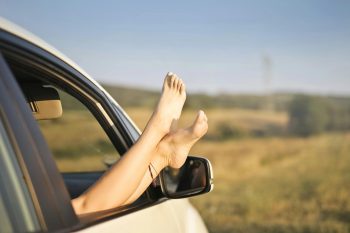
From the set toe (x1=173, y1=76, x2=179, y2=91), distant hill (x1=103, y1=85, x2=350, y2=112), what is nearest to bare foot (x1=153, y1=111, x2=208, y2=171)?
toe (x1=173, y1=76, x2=179, y2=91)

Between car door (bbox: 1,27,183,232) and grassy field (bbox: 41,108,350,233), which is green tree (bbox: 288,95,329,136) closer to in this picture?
grassy field (bbox: 41,108,350,233)

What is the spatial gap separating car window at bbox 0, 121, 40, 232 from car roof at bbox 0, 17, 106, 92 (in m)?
0.36

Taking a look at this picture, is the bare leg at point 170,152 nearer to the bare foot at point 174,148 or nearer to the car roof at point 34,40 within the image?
the bare foot at point 174,148

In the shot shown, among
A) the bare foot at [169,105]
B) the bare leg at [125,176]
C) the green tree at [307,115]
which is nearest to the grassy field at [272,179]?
the green tree at [307,115]

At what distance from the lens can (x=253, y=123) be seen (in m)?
44.3

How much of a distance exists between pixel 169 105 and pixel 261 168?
25800 millimetres

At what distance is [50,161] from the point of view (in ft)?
6.06

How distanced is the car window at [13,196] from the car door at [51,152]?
0.09 ft

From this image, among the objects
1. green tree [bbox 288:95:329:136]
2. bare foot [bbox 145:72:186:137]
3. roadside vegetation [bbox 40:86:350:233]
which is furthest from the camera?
green tree [bbox 288:95:329:136]

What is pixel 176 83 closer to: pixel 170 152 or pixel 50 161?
pixel 170 152

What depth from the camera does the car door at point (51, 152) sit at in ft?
5.82

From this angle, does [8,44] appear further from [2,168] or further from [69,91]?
[69,91]

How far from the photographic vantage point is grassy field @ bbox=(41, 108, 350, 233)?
10.9 metres

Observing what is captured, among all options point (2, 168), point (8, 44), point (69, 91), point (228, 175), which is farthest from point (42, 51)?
point (228, 175)
